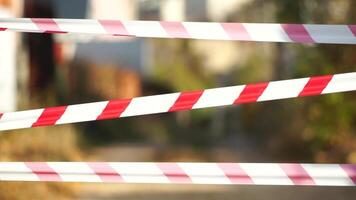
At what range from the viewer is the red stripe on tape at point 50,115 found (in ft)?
12.5

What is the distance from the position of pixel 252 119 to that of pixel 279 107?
12.0 ft

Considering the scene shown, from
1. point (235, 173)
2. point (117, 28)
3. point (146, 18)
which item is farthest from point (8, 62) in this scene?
point (146, 18)

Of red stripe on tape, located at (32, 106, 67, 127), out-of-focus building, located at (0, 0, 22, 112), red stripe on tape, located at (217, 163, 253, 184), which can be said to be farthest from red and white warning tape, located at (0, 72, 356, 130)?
out-of-focus building, located at (0, 0, 22, 112)

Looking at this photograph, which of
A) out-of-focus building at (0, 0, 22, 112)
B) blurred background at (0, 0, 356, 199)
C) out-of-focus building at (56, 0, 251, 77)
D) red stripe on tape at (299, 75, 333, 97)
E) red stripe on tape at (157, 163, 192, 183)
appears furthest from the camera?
out-of-focus building at (56, 0, 251, 77)

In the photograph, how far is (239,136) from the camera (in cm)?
1653

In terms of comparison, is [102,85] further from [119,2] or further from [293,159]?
[293,159]

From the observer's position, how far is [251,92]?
3.67m

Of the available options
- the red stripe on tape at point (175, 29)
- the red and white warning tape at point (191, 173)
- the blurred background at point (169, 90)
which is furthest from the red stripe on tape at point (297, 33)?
the blurred background at point (169, 90)

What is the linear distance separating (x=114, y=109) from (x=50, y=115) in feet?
1.16

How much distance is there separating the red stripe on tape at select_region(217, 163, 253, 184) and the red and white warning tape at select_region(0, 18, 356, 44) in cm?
66

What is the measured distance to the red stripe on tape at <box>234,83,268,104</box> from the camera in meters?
3.67

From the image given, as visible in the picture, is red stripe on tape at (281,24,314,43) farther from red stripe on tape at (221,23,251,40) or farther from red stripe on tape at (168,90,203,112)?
red stripe on tape at (168,90,203,112)

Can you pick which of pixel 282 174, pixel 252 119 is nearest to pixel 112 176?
pixel 282 174

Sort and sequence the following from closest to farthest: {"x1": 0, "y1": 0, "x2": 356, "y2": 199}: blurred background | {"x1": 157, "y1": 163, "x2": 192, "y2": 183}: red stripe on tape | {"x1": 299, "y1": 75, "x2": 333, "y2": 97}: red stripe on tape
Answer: {"x1": 299, "y1": 75, "x2": 333, "y2": 97}: red stripe on tape
{"x1": 157, "y1": 163, "x2": 192, "y2": 183}: red stripe on tape
{"x1": 0, "y1": 0, "x2": 356, "y2": 199}: blurred background
